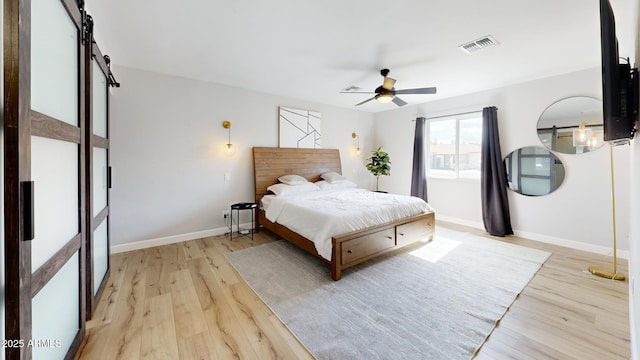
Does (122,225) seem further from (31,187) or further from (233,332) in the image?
(31,187)

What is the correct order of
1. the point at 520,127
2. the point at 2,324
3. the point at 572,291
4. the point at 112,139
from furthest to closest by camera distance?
1. the point at 520,127
2. the point at 112,139
3. the point at 572,291
4. the point at 2,324

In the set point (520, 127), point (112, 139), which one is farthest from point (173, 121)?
point (520, 127)

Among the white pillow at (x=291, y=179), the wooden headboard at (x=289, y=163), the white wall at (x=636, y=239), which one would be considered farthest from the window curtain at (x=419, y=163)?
the white wall at (x=636, y=239)

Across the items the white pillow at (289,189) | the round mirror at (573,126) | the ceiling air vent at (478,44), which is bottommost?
the white pillow at (289,189)

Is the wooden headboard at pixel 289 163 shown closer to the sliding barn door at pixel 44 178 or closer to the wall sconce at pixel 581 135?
the sliding barn door at pixel 44 178

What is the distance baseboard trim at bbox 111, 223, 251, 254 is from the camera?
3.26 metres

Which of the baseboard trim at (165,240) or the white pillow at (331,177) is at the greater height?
the white pillow at (331,177)

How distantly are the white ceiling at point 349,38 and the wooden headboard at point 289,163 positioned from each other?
1334 mm

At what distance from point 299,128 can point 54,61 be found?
384 centimetres

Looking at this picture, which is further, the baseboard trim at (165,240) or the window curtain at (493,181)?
the window curtain at (493,181)

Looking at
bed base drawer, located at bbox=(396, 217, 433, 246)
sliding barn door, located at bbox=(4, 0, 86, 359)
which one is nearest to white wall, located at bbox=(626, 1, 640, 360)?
bed base drawer, located at bbox=(396, 217, 433, 246)

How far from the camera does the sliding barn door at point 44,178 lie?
0.87 metres

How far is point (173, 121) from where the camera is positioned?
3.59 meters

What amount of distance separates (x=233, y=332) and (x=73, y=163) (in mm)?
1598
